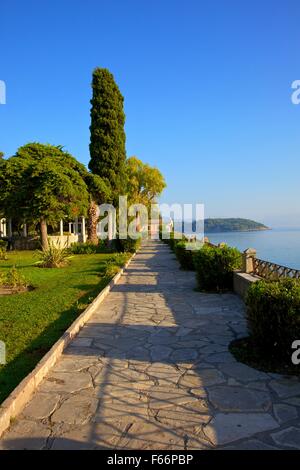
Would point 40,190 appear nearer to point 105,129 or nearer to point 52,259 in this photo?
point 52,259

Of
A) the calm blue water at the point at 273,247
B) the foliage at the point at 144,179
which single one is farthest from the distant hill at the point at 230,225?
the calm blue water at the point at 273,247

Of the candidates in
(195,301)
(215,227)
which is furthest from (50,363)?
(215,227)

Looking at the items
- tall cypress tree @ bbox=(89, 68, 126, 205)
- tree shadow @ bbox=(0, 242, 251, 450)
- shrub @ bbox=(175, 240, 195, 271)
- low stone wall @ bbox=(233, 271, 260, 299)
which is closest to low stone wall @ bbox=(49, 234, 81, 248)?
tall cypress tree @ bbox=(89, 68, 126, 205)

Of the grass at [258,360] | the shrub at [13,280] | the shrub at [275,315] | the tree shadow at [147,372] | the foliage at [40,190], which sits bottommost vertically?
the tree shadow at [147,372]

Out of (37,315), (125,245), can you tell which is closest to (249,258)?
(37,315)

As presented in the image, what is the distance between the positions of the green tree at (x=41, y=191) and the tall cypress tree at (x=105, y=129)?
4265 mm

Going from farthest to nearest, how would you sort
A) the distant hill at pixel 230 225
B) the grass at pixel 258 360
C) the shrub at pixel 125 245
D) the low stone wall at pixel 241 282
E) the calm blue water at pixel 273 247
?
the distant hill at pixel 230 225 → the shrub at pixel 125 245 → the calm blue water at pixel 273 247 → the low stone wall at pixel 241 282 → the grass at pixel 258 360

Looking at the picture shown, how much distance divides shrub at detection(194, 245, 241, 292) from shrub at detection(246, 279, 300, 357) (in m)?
5.32

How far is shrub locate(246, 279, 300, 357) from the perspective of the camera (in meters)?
5.14

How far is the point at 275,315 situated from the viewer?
5273 mm

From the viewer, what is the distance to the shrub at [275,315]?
16.9 ft

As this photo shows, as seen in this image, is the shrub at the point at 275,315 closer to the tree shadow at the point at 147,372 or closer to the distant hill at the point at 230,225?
the tree shadow at the point at 147,372

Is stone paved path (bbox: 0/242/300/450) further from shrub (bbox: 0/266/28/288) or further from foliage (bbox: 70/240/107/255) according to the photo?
foliage (bbox: 70/240/107/255)

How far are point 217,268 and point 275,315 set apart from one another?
229 inches
